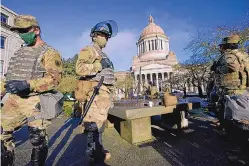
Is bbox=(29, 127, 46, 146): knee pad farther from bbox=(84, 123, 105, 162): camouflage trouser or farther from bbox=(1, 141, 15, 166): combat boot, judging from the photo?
bbox=(84, 123, 105, 162): camouflage trouser

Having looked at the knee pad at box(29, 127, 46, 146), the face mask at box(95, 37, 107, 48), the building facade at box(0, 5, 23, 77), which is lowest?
the knee pad at box(29, 127, 46, 146)

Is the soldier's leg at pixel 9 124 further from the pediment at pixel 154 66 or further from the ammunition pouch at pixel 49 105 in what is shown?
the pediment at pixel 154 66

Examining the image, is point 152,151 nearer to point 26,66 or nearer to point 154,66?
point 26,66

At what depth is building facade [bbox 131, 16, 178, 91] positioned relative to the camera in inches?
2672

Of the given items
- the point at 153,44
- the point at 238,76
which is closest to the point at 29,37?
the point at 238,76

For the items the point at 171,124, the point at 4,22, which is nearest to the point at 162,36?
the point at 4,22

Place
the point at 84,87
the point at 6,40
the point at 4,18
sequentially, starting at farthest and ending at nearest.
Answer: the point at 4,18 < the point at 6,40 < the point at 84,87

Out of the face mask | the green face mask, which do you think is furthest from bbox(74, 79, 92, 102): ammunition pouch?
the green face mask

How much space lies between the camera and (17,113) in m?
2.26

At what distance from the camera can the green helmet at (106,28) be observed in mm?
3137

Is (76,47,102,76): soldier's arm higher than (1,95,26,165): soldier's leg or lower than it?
higher

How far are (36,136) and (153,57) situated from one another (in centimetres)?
7202

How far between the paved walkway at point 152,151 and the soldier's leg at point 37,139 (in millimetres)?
957

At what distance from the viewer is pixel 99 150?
3104 mm
